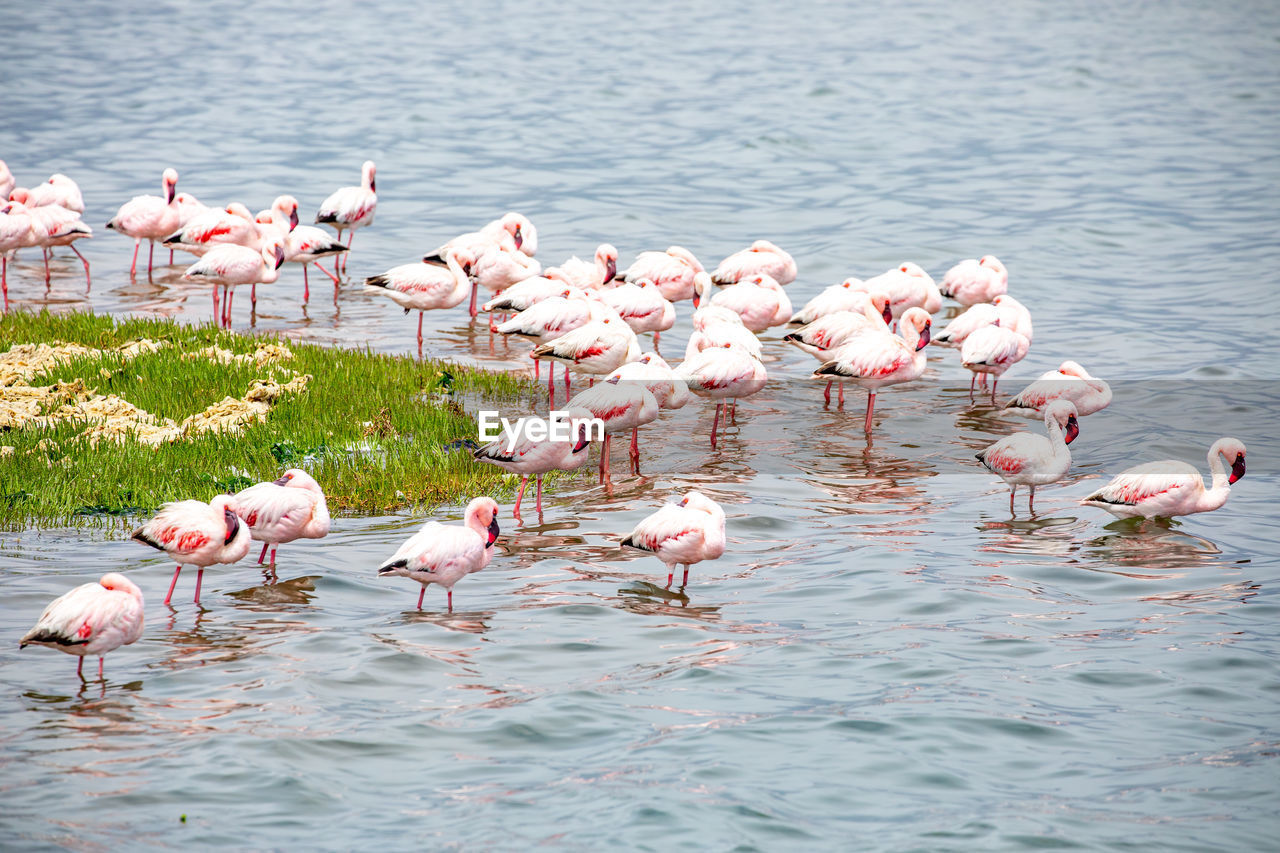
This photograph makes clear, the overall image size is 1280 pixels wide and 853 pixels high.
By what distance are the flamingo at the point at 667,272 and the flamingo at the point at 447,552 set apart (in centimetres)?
853

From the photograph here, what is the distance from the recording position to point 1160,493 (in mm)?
11461

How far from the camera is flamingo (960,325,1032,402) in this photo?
1525 cm

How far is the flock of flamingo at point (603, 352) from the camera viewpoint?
31.5ft

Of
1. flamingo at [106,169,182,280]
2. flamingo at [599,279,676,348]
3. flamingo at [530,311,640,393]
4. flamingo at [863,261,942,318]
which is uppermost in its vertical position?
flamingo at [106,169,182,280]

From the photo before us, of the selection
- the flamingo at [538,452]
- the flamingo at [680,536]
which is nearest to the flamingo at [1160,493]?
the flamingo at [680,536]

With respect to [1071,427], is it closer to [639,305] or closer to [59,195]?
[639,305]

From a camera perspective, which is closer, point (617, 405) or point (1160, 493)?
point (1160, 493)

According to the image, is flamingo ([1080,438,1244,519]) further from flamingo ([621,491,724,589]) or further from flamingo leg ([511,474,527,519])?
flamingo leg ([511,474,527,519])

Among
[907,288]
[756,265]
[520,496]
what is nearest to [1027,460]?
[520,496]

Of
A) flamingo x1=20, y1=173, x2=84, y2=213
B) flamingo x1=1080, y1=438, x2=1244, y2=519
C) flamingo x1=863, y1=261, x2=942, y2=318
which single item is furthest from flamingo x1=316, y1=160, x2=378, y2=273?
flamingo x1=1080, y1=438, x2=1244, y2=519

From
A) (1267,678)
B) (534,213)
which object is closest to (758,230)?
(534,213)

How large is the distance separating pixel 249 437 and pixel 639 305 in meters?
5.25

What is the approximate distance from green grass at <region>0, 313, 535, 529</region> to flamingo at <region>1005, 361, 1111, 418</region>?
210 inches

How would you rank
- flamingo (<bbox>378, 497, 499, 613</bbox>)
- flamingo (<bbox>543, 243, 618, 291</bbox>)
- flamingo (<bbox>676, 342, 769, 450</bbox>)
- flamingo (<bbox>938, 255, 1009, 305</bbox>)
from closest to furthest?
flamingo (<bbox>378, 497, 499, 613</bbox>) < flamingo (<bbox>676, 342, 769, 450</bbox>) < flamingo (<bbox>543, 243, 618, 291</bbox>) < flamingo (<bbox>938, 255, 1009, 305</bbox>)
